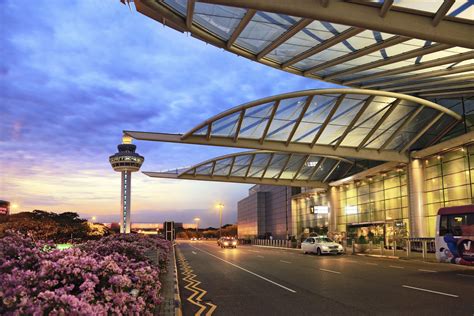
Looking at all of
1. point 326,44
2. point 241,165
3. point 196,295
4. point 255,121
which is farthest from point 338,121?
point 196,295

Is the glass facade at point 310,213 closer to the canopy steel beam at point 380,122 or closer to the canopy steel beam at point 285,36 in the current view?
the canopy steel beam at point 380,122

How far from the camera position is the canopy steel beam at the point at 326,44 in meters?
17.9

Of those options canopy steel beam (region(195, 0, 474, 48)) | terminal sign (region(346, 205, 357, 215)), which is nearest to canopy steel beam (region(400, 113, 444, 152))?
terminal sign (region(346, 205, 357, 215))

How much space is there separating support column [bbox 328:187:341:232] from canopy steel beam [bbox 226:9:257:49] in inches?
1474

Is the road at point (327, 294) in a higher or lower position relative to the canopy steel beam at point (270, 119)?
lower

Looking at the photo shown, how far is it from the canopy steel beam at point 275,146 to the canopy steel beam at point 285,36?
15.1 metres

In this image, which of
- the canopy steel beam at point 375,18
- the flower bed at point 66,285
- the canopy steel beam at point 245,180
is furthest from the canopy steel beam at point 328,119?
the flower bed at point 66,285

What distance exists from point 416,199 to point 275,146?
1238 centimetres

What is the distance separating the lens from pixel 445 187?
34.0 meters

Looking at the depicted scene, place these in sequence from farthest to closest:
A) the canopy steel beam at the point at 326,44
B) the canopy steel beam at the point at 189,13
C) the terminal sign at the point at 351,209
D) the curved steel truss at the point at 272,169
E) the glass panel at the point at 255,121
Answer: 1. the curved steel truss at the point at 272,169
2. the terminal sign at the point at 351,209
3. the glass panel at the point at 255,121
4. the canopy steel beam at the point at 326,44
5. the canopy steel beam at the point at 189,13

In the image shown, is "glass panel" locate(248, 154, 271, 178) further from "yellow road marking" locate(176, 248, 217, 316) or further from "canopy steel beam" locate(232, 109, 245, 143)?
"yellow road marking" locate(176, 248, 217, 316)

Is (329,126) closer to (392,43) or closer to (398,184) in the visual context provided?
(398,184)

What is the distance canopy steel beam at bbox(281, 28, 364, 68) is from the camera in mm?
17906

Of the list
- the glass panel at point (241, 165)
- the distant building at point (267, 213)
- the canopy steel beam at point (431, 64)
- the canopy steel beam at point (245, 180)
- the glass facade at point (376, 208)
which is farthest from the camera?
the distant building at point (267, 213)
